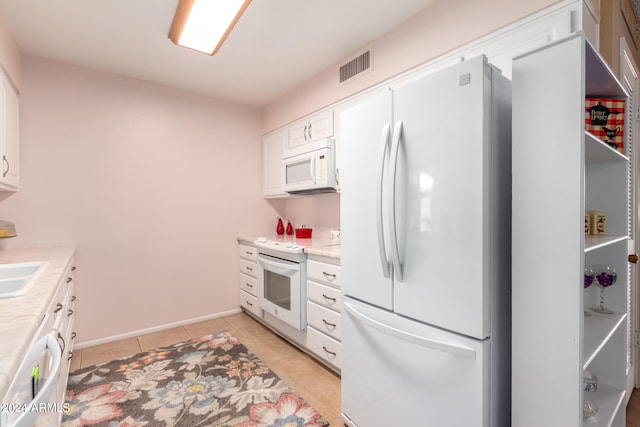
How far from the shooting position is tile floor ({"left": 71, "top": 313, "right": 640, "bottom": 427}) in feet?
6.42

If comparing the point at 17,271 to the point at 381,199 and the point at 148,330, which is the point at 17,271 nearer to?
the point at 148,330

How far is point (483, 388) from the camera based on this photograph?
3.69 ft

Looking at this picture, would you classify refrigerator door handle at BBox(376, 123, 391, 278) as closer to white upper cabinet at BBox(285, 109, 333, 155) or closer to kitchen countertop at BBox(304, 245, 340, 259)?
kitchen countertop at BBox(304, 245, 340, 259)

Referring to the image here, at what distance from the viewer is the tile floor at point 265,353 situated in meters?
2.03

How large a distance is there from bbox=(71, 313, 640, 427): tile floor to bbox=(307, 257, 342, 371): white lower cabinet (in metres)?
0.15

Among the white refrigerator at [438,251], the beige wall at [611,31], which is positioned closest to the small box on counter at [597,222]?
the white refrigerator at [438,251]

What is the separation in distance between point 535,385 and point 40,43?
3653 millimetres

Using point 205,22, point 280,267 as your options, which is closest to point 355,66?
point 205,22

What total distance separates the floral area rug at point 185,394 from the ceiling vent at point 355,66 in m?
2.39

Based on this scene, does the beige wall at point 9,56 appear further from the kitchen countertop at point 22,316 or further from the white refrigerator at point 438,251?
the white refrigerator at point 438,251

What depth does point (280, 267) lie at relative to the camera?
2.70m

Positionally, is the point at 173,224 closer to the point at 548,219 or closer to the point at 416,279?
the point at 416,279

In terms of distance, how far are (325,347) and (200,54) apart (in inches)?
99.0

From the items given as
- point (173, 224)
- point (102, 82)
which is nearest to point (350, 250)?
point (173, 224)
